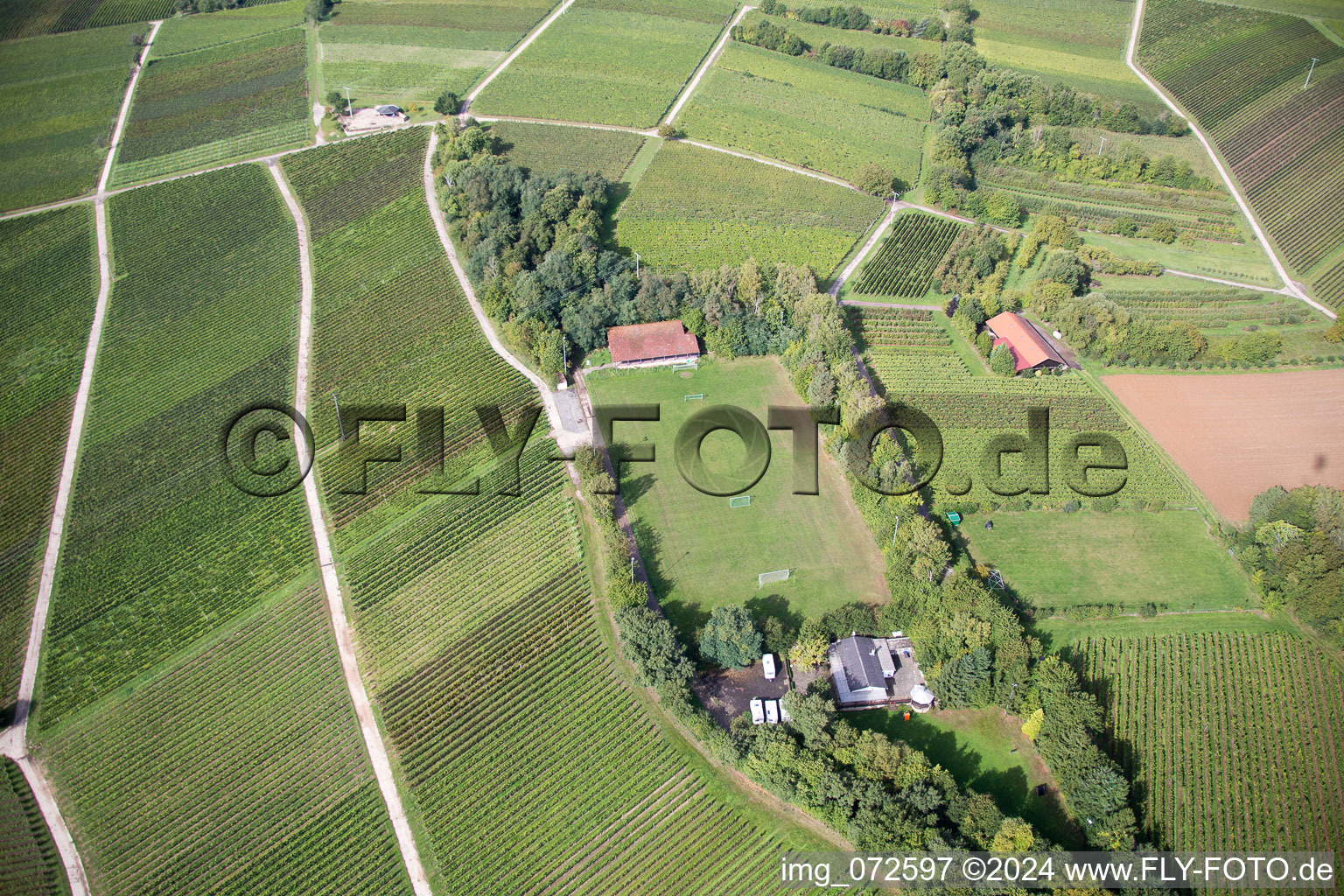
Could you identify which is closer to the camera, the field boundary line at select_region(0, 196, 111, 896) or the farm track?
the field boundary line at select_region(0, 196, 111, 896)

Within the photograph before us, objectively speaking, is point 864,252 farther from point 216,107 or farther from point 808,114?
point 216,107

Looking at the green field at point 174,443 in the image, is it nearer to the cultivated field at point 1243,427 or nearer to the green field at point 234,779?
the green field at point 234,779

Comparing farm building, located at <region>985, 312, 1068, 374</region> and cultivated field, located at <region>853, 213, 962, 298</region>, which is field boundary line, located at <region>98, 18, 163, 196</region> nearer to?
cultivated field, located at <region>853, 213, 962, 298</region>

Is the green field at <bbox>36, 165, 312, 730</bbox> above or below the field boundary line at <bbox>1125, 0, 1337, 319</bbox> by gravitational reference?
below

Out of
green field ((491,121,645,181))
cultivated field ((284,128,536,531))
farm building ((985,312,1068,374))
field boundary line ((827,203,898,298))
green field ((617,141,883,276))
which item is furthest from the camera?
green field ((491,121,645,181))

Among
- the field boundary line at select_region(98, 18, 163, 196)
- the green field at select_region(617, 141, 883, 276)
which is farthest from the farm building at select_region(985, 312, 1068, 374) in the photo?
the field boundary line at select_region(98, 18, 163, 196)

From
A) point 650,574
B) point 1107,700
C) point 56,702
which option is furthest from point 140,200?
point 1107,700

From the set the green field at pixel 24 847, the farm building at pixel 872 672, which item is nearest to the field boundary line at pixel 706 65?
the farm building at pixel 872 672

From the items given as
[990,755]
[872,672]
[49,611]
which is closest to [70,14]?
[49,611]
